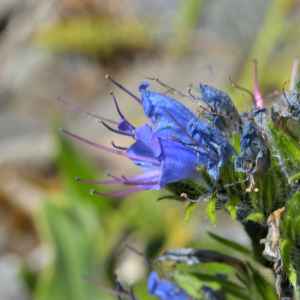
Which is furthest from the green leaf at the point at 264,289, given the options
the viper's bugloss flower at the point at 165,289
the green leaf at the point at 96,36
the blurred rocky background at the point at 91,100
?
the green leaf at the point at 96,36

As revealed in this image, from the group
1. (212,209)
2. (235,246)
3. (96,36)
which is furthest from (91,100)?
(212,209)

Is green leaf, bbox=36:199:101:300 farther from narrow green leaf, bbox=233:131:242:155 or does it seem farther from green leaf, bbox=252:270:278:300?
narrow green leaf, bbox=233:131:242:155

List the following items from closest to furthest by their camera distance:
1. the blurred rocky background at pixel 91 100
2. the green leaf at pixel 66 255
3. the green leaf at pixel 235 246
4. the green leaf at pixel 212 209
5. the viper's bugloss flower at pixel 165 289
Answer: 1. the green leaf at pixel 212 209
2. the green leaf at pixel 235 246
3. the viper's bugloss flower at pixel 165 289
4. the green leaf at pixel 66 255
5. the blurred rocky background at pixel 91 100

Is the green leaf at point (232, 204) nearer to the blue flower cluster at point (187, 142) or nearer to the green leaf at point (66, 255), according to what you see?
the blue flower cluster at point (187, 142)

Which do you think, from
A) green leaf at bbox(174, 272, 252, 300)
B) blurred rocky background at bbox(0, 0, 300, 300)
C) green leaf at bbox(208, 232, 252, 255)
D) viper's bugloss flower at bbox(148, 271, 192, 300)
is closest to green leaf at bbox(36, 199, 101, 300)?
blurred rocky background at bbox(0, 0, 300, 300)

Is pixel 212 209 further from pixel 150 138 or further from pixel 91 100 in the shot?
pixel 91 100

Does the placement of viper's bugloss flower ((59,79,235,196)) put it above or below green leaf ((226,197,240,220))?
above

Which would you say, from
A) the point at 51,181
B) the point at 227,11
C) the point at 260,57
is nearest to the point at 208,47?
the point at 227,11

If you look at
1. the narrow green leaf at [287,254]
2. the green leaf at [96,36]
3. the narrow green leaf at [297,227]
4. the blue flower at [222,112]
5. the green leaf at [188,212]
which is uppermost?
the green leaf at [96,36]
